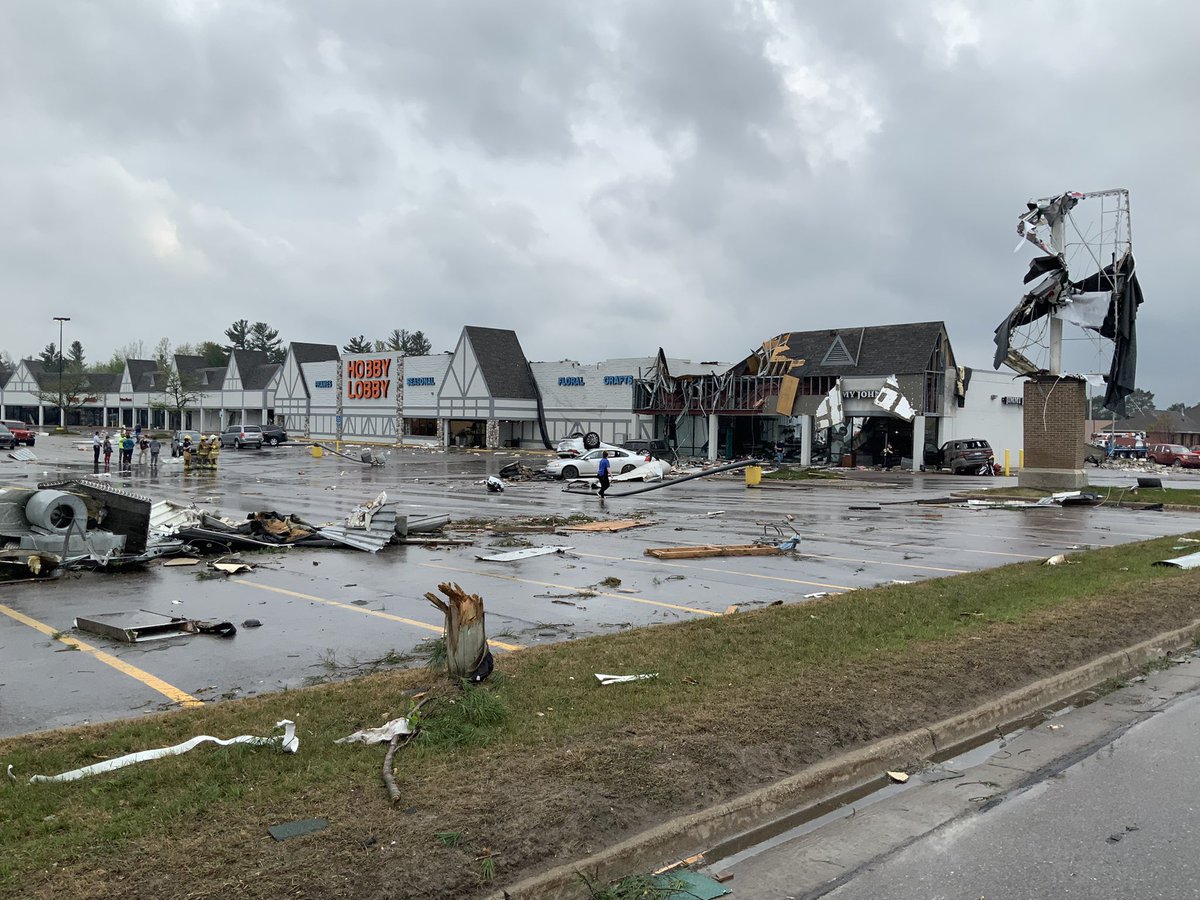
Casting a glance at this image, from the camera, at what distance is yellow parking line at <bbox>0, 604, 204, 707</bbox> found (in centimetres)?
739

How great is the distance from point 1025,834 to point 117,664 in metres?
7.68

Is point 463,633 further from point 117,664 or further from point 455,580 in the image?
point 455,580

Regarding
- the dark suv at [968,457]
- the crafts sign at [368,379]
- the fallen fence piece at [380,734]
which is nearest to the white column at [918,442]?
the dark suv at [968,457]

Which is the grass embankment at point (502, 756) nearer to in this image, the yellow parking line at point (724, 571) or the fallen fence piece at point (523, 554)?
the yellow parking line at point (724, 571)

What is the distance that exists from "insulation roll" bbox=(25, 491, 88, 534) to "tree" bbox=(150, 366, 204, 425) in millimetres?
83362

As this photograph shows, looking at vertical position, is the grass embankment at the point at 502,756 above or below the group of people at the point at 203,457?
below

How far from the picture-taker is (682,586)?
12711 mm

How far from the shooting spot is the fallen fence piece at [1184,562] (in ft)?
44.0

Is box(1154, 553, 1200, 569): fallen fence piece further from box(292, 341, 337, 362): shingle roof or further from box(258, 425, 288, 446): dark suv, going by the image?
box(292, 341, 337, 362): shingle roof

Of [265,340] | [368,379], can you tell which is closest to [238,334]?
[265,340]

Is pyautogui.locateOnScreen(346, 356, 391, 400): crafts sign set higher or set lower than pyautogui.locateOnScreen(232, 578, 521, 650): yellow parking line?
higher

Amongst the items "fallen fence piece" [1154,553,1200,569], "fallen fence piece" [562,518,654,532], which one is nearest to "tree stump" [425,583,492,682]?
"fallen fence piece" [1154,553,1200,569]

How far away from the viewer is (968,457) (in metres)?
46.5

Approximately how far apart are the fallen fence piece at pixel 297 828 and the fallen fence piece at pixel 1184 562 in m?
13.3
